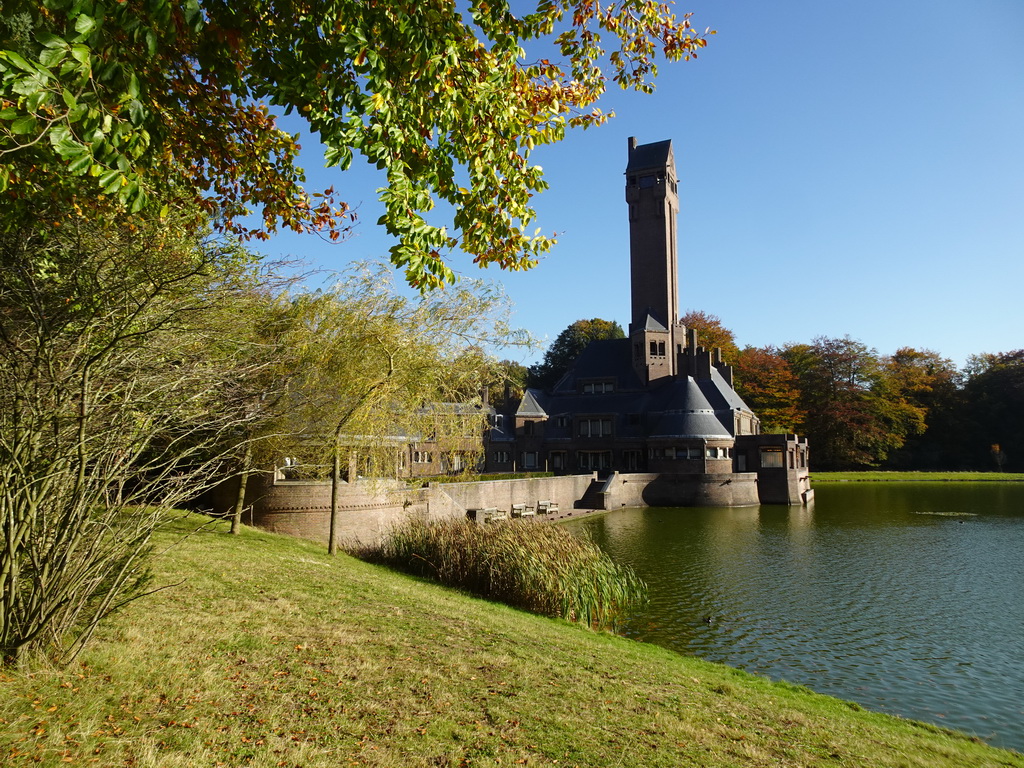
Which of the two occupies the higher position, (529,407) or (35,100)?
(529,407)

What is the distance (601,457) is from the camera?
5222 cm

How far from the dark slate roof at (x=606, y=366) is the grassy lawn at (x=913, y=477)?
26.3 metres

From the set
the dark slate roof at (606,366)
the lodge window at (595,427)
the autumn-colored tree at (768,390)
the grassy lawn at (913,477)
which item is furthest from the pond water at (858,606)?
the grassy lawn at (913,477)

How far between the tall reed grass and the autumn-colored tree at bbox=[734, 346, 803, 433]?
2199 inches

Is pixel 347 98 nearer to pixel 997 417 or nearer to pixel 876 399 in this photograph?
pixel 876 399

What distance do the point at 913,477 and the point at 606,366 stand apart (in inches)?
1511

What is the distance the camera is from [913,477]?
7006 cm

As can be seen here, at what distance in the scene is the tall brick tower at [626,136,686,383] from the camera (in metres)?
54.1

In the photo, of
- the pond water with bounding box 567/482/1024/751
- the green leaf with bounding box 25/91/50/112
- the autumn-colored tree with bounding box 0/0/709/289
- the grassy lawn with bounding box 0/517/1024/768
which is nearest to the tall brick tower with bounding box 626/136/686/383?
the pond water with bounding box 567/482/1024/751

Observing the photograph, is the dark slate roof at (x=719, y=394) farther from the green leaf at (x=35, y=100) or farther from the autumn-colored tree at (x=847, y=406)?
the green leaf at (x=35, y=100)

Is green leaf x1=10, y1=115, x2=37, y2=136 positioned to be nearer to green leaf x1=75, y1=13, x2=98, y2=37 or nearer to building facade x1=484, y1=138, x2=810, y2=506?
green leaf x1=75, y1=13, x2=98, y2=37

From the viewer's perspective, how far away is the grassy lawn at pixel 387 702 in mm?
4840

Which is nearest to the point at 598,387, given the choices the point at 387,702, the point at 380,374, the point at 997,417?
the point at 380,374

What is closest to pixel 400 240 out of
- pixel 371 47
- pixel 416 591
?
pixel 371 47
